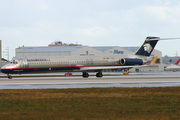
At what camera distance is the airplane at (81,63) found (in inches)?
1743

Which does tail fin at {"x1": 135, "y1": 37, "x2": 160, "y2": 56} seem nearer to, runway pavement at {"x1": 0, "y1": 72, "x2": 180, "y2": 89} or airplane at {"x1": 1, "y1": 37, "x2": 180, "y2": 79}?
airplane at {"x1": 1, "y1": 37, "x2": 180, "y2": 79}

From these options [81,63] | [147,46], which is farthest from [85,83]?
[147,46]

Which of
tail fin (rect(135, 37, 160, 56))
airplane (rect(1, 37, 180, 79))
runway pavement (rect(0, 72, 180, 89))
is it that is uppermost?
tail fin (rect(135, 37, 160, 56))

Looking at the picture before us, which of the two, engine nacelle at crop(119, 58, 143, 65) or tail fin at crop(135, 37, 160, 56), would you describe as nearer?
engine nacelle at crop(119, 58, 143, 65)

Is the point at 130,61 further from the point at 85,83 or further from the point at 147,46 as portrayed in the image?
the point at 85,83

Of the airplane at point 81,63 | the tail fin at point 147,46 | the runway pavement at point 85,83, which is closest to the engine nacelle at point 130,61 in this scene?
the airplane at point 81,63

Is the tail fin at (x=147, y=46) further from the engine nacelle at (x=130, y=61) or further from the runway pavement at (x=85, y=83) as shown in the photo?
the runway pavement at (x=85, y=83)

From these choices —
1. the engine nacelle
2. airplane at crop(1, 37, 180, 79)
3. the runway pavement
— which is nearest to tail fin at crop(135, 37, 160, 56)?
airplane at crop(1, 37, 180, 79)

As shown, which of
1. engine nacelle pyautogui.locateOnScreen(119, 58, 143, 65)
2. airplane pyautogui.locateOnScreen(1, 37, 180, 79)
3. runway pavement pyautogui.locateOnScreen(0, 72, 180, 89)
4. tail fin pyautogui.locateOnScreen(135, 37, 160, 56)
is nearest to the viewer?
runway pavement pyautogui.locateOnScreen(0, 72, 180, 89)

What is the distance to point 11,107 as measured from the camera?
1380cm

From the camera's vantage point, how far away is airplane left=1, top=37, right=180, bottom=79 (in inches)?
1743

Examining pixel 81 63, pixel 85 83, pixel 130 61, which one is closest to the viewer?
pixel 85 83

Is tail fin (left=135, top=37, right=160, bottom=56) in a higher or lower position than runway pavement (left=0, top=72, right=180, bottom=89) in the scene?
higher

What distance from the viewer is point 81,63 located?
47750mm
